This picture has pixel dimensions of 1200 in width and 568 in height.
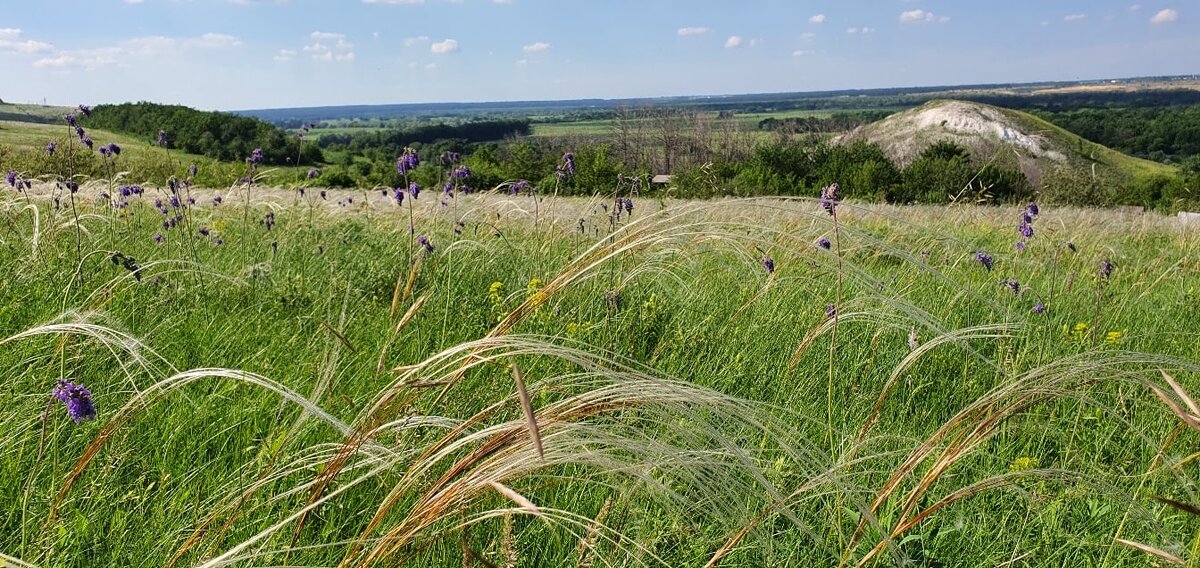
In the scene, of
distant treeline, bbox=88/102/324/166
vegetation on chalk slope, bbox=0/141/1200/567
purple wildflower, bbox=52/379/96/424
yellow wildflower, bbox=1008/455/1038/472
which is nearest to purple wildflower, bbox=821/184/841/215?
vegetation on chalk slope, bbox=0/141/1200/567

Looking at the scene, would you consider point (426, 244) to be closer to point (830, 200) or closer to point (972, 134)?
point (830, 200)

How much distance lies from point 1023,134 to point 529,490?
50.6 meters

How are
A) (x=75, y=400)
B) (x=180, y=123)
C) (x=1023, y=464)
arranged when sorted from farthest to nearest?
1. (x=180, y=123)
2. (x=1023, y=464)
3. (x=75, y=400)

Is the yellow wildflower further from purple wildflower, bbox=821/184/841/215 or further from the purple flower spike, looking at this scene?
the purple flower spike

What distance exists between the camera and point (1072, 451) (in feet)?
7.89

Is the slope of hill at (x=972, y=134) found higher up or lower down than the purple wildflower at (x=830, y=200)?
lower down

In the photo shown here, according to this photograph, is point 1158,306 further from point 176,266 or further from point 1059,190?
point 1059,190

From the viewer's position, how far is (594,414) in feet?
3.46

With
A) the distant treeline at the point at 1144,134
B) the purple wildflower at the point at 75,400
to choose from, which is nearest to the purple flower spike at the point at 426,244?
the purple wildflower at the point at 75,400

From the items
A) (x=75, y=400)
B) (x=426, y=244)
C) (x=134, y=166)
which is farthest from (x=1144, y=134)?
(x=75, y=400)

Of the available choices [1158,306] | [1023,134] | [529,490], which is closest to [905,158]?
[1023,134]

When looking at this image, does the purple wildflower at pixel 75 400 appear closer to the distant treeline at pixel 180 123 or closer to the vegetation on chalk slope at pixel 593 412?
the vegetation on chalk slope at pixel 593 412

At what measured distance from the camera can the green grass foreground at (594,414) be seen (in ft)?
3.74

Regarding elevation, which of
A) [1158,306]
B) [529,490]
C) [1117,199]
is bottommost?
[1117,199]
